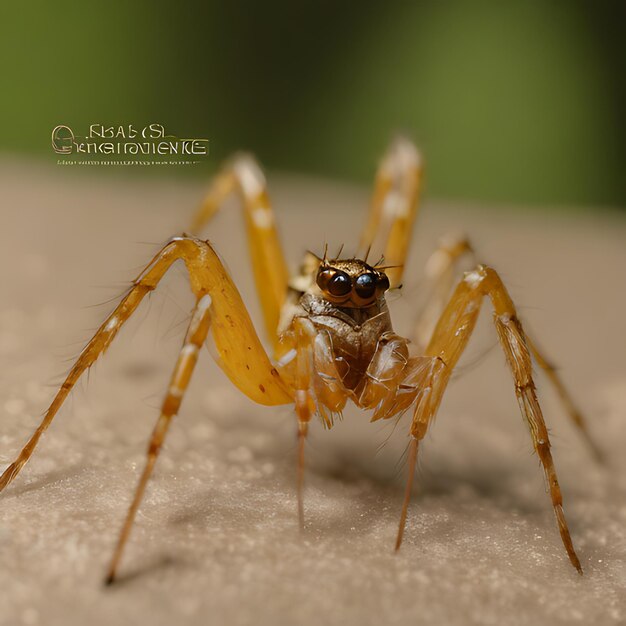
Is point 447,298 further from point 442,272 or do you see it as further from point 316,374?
point 316,374

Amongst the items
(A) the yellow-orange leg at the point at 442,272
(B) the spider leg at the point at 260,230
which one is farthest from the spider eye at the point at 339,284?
(A) the yellow-orange leg at the point at 442,272

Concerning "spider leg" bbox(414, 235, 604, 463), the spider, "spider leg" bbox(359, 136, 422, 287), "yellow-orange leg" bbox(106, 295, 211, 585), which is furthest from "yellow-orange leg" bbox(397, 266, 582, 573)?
"spider leg" bbox(359, 136, 422, 287)

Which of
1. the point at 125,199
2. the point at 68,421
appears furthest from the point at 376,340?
the point at 125,199

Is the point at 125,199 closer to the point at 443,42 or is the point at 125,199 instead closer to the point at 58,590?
the point at 443,42

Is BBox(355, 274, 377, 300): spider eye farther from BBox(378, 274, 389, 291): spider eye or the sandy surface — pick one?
the sandy surface

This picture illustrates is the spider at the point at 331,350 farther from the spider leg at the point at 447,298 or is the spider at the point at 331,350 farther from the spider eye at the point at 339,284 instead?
the spider leg at the point at 447,298

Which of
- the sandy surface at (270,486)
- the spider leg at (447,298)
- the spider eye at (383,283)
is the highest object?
the spider eye at (383,283)
